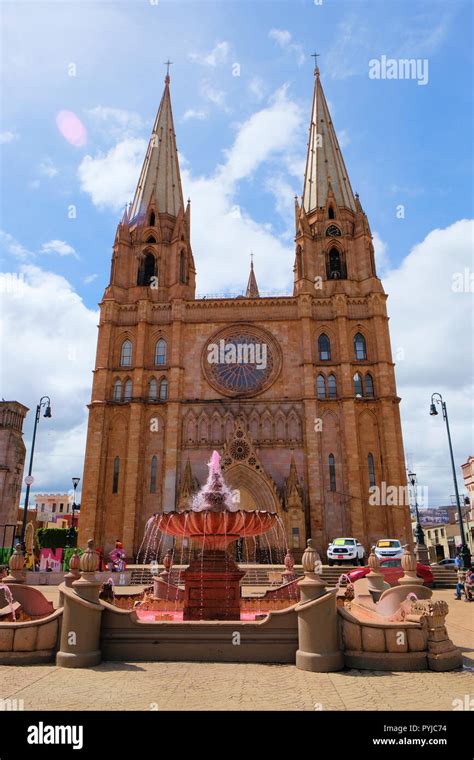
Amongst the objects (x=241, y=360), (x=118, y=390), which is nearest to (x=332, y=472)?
(x=241, y=360)

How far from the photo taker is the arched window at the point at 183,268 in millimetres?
39931

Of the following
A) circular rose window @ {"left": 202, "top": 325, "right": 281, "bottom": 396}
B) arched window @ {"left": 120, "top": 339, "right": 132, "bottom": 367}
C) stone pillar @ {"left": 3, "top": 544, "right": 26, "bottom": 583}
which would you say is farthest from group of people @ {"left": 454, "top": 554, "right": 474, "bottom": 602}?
arched window @ {"left": 120, "top": 339, "right": 132, "bottom": 367}

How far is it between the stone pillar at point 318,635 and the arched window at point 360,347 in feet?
95.1

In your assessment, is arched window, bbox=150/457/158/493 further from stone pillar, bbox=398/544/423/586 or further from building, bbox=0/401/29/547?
stone pillar, bbox=398/544/423/586

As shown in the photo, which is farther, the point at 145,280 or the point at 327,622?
the point at 145,280

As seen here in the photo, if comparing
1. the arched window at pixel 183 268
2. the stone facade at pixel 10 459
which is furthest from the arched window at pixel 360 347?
the stone facade at pixel 10 459

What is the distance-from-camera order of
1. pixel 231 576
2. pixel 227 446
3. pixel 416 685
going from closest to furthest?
pixel 416 685
pixel 231 576
pixel 227 446

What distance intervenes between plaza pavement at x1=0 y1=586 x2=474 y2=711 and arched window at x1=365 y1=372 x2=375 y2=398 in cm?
2694

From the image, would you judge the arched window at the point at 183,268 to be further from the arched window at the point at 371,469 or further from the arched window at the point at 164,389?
the arched window at the point at 371,469

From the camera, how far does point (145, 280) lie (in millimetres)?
40375

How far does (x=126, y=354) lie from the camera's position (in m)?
37.3
